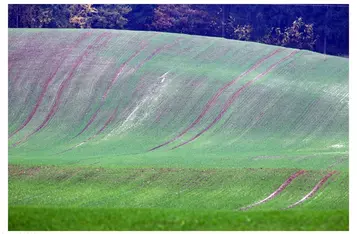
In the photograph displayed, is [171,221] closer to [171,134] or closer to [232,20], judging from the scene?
[171,134]

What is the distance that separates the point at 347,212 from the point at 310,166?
10.2 meters

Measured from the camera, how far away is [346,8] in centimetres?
6681

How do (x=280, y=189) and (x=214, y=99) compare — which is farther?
(x=214, y=99)

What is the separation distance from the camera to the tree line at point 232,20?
219 feet

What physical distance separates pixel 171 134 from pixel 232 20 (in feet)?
116

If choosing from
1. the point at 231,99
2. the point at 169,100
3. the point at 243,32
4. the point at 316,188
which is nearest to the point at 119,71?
the point at 169,100

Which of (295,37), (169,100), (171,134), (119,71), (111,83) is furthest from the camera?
(295,37)

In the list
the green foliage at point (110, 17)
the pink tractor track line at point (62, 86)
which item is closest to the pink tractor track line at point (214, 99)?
the pink tractor track line at point (62, 86)

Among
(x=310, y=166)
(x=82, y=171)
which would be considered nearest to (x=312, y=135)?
(x=310, y=166)

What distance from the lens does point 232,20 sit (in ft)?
228

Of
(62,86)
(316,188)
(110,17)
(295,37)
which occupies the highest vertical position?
(110,17)

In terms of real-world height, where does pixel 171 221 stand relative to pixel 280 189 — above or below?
above
